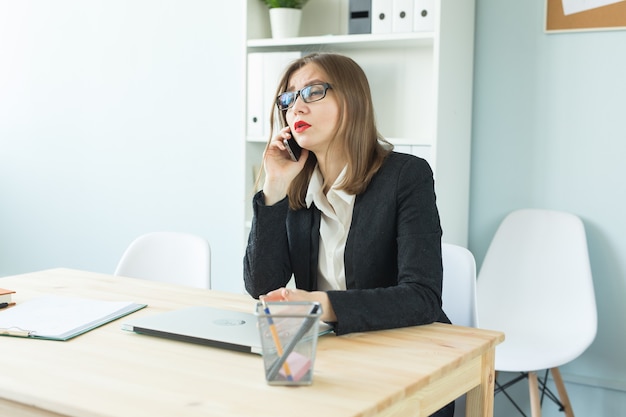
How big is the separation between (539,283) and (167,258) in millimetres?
1297

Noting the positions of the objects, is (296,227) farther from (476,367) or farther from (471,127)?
(471,127)

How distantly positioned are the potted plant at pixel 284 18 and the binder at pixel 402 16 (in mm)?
470

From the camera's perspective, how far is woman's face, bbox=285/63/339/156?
187cm

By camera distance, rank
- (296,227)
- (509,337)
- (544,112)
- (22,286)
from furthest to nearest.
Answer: (544,112) < (509,337) < (22,286) < (296,227)

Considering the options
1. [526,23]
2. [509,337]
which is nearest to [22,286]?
[509,337]

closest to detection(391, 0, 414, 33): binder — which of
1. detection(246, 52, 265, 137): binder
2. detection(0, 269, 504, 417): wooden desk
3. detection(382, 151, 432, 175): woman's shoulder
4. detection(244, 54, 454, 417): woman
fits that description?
detection(246, 52, 265, 137): binder

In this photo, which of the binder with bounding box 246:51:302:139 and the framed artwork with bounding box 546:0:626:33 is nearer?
the framed artwork with bounding box 546:0:626:33

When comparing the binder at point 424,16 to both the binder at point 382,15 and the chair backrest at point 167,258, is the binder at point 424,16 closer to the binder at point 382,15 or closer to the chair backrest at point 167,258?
the binder at point 382,15

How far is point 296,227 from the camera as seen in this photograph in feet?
6.40

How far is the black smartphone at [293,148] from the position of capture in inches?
77.1

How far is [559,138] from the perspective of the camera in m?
2.90

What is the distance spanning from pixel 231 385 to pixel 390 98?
A: 2.07 meters

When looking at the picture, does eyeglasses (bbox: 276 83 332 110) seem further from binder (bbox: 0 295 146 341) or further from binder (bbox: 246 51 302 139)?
binder (bbox: 246 51 302 139)

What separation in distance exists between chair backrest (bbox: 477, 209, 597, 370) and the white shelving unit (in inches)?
7.5
